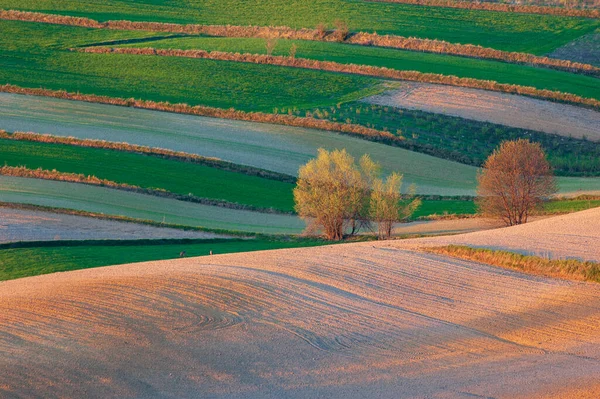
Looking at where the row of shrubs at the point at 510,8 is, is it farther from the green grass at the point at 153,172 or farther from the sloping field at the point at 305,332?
the sloping field at the point at 305,332

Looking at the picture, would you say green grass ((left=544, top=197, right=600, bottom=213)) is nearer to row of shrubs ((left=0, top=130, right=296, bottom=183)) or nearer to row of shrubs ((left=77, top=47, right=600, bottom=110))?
row of shrubs ((left=0, top=130, right=296, bottom=183))

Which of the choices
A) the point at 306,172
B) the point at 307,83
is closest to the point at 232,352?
the point at 306,172

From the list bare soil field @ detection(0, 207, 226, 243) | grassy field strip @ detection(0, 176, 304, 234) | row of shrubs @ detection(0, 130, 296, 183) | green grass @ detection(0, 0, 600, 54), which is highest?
green grass @ detection(0, 0, 600, 54)

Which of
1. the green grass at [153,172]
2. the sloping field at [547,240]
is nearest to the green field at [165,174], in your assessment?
the green grass at [153,172]

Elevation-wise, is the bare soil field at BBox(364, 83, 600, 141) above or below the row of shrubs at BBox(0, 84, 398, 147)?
above

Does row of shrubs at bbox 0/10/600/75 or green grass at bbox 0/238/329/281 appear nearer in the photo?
green grass at bbox 0/238/329/281

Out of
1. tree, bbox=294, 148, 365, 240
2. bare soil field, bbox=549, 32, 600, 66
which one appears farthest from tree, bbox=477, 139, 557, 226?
bare soil field, bbox=549, 32, 600, 66

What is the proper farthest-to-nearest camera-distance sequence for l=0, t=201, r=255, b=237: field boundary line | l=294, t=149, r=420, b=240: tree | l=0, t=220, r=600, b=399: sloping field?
l=294, t=149, r=420, b=240: tree < l=0, t=201, r=255, b=237: field boundary line < l=0, t=220, r=600, b=399: sloping field
